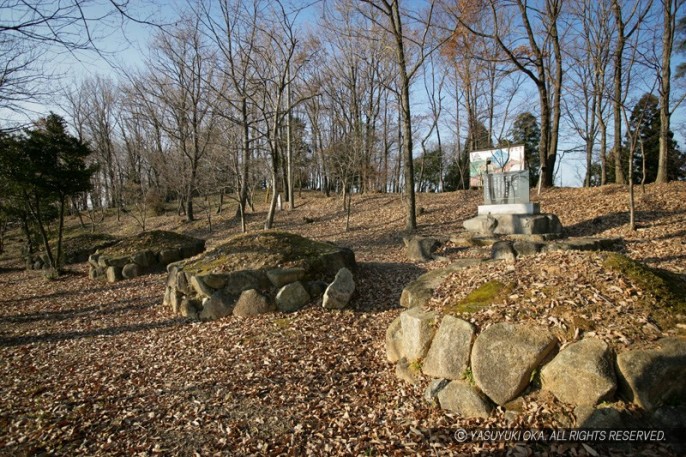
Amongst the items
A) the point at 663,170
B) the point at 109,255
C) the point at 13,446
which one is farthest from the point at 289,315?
the point at 663,170

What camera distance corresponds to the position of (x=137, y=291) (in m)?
8.09

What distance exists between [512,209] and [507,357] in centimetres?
799

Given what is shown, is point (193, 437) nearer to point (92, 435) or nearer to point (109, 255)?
point (92, 435)

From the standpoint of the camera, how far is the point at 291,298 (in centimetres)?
A: 576

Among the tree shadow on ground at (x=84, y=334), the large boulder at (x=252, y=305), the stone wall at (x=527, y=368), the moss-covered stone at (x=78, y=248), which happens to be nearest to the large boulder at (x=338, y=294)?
the large boulder at (x=252, y=305)

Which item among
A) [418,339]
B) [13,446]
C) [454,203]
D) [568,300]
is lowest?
[13,446]

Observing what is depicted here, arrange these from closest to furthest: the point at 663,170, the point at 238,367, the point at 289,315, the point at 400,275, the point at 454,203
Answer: the point at 238,367 → the point at 289,315 → the point at 400,275 → the point at 663,170 → the point at 454,203

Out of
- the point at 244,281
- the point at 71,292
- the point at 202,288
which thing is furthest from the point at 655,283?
the point at 71,292

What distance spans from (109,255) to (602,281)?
11065 millimetres

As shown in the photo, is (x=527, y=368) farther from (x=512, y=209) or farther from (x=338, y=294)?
(x=512, y=209)

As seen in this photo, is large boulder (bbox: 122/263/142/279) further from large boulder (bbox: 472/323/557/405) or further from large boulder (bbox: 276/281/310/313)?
large boulder (bbox: 472/323/557/405)

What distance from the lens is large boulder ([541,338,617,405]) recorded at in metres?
2.60

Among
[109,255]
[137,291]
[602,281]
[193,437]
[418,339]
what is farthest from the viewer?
[109,255]

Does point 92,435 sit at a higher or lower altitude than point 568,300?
lower
